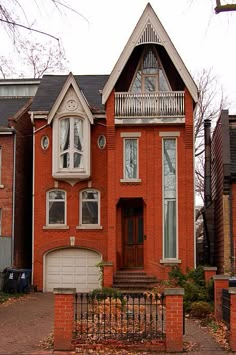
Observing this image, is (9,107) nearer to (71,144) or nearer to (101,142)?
(71,144)

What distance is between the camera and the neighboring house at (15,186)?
26.7m

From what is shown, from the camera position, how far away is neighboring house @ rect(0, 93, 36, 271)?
87.7 feet

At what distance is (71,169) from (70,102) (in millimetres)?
3076

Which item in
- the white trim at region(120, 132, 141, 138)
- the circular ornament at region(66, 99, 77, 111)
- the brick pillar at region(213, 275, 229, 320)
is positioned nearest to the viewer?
the brick pillar at region(213, 275, 229, 320)

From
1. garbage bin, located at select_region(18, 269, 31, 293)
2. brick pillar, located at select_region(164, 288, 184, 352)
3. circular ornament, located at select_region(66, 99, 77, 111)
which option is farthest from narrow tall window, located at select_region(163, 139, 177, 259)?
brick pillar, located at select_region(164, 288, 184, 352)

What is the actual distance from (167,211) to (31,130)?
919 cm

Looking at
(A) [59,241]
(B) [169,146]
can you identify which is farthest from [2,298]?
(B) [169,146]

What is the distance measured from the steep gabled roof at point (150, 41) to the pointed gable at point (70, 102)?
1.76 metres

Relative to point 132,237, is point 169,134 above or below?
above

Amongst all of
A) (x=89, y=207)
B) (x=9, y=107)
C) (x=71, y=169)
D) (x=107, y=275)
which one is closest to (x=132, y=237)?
(x=89, y=207)

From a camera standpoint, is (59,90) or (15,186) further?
(59,90)

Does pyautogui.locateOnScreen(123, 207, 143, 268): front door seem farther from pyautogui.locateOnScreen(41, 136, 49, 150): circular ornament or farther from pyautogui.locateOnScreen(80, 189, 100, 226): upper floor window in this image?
pyautogui.locateOnScreen(41, 136, 49, 150): circular ornament

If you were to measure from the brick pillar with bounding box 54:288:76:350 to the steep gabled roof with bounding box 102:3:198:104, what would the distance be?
14.8m

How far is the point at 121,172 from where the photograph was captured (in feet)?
83.3
